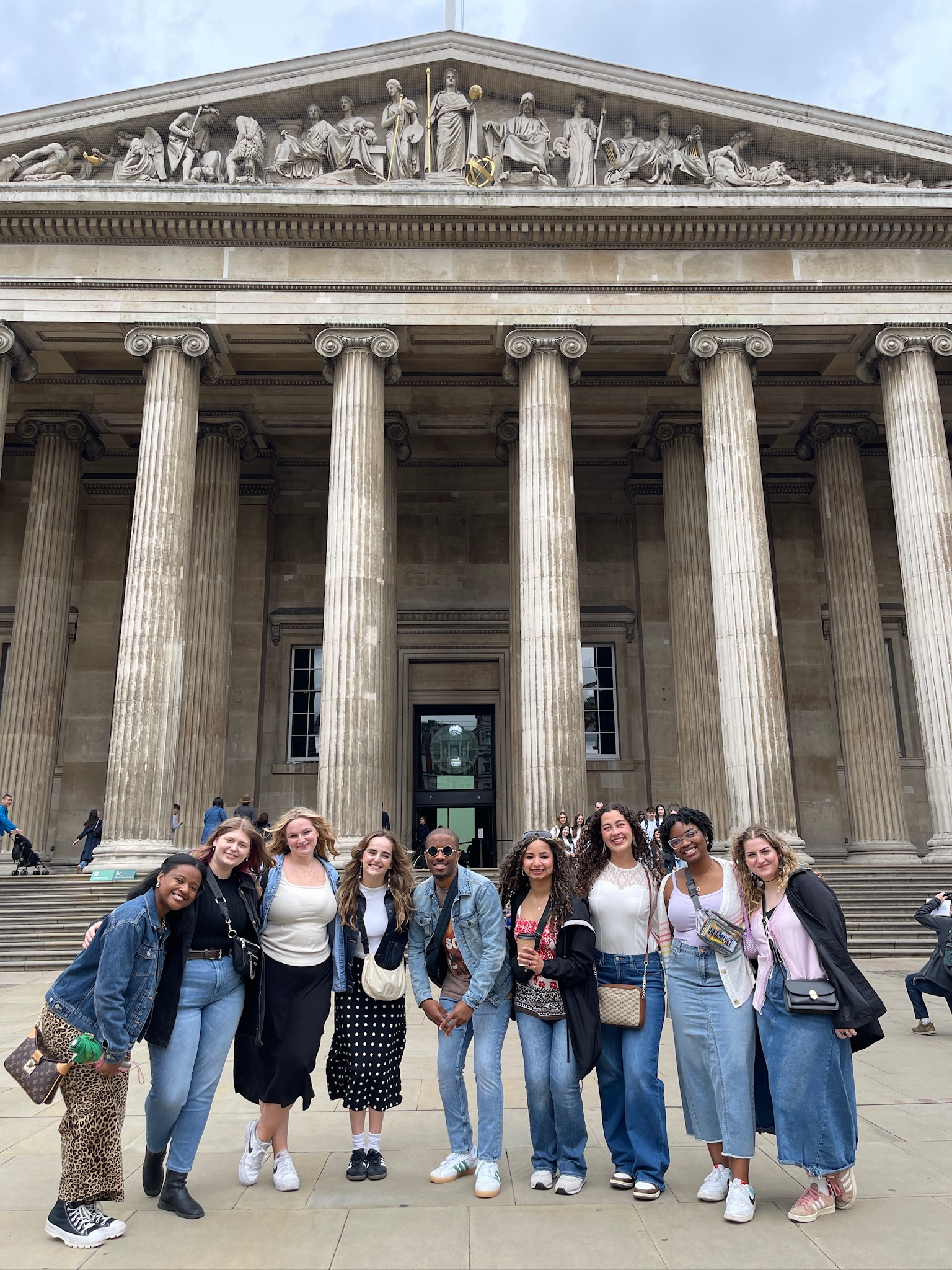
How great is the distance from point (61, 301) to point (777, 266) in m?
15.3

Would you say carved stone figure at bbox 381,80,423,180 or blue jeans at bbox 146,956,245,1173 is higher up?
carved stone figure at bbox 381,80,423,180

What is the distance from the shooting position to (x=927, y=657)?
18.9 m

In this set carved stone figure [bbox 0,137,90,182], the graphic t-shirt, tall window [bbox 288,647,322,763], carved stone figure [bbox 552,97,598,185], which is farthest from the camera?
tall window [bbox 288,647,322,763]

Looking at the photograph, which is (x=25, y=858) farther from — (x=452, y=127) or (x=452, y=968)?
(x=452, y=127)

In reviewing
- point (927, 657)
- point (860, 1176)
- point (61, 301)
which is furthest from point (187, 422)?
point (860, 1176)

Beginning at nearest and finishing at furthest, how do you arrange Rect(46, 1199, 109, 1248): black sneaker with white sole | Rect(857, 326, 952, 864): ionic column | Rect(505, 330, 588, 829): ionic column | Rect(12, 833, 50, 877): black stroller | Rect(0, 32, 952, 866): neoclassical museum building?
Rect(46, 1199, 109, 1248): black sneaker with white sole
Rect(505, 330, 588, 829): ionic column
Rect(857, 326, 952, 864): ionic column
Rect(0, 32, 952, 866): neoclassical museum building
Rect(12, 833, 50, 877): black stroller

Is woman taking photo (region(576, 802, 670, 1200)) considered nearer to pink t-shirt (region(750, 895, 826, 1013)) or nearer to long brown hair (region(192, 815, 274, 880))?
pink t-shirt (region(750, 895, 826, 1013))

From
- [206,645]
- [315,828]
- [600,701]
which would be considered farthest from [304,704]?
[315,828]

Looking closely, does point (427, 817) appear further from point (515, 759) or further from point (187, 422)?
point (187, 422)

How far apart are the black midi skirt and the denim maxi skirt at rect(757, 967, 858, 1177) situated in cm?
256

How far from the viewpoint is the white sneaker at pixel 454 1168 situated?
5.56m

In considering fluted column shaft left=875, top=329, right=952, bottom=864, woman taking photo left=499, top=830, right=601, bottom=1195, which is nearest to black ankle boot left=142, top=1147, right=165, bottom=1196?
woman taking photo left=499, top=830, right=601, bottom=1195

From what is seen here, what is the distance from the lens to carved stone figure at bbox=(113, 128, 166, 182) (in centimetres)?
2016

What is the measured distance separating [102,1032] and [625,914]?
2.86m
